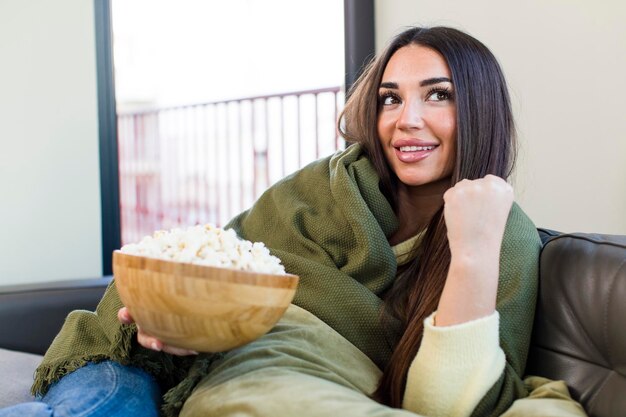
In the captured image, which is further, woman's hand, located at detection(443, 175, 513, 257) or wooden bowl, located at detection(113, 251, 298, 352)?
woman's hand, located at detection(443, 175, 513, 257)

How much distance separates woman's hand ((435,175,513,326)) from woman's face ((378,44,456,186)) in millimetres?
277

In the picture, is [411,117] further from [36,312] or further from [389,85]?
[36,312]

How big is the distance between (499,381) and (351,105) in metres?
0.76

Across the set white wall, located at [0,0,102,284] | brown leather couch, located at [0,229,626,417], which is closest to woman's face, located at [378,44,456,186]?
brown leather couch, located at [0,229,626,417]

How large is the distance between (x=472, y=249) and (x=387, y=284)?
312 mm

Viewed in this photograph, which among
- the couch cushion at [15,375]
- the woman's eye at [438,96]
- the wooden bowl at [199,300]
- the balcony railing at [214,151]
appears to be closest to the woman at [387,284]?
the woman's eye at [438,96]

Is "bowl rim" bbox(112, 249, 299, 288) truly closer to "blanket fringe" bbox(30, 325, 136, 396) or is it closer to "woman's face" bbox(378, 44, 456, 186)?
"blanket fringe" bbox(30, 325, 136, 396)

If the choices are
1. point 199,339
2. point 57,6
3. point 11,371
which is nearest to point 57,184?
point 57,6

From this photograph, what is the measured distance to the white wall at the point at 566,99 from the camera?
1.90 metres

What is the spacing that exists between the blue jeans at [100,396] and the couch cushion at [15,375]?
322 millimetres

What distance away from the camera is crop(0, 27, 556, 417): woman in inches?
44.5

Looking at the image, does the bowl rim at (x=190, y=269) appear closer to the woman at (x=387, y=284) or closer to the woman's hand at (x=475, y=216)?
the woman at (x=387, y=284)

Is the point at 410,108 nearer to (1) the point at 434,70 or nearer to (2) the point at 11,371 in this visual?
(1) the point at 434,70

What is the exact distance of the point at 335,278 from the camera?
1.38 m
